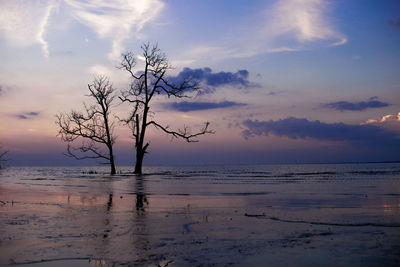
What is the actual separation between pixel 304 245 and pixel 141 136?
2800 cm

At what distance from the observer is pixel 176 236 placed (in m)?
5.46

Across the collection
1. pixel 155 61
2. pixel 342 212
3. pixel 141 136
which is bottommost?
pixel 342 212

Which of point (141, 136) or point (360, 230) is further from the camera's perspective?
point (141, 136)

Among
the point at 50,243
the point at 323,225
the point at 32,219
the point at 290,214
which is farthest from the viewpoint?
the point at 290,214

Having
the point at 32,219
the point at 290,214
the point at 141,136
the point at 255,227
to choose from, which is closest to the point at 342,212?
the point at 290,214

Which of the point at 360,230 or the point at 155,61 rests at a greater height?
the point at 155,61

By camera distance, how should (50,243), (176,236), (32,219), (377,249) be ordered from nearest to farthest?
(377,249) < (50,243) < (176,236) < (32,219)

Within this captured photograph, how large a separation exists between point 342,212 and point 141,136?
2552 centimetres

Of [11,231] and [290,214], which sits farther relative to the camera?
[290,214]

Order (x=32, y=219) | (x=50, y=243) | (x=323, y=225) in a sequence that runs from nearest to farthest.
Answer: (x=50, y=243) → (x=323, y=225) → (x=32, y=219)

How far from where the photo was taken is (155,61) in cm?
3138

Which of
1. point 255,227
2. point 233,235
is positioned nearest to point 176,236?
point 233,235

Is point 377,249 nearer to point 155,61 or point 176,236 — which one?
point 176,236

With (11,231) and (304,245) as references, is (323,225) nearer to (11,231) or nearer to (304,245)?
(304,245)
